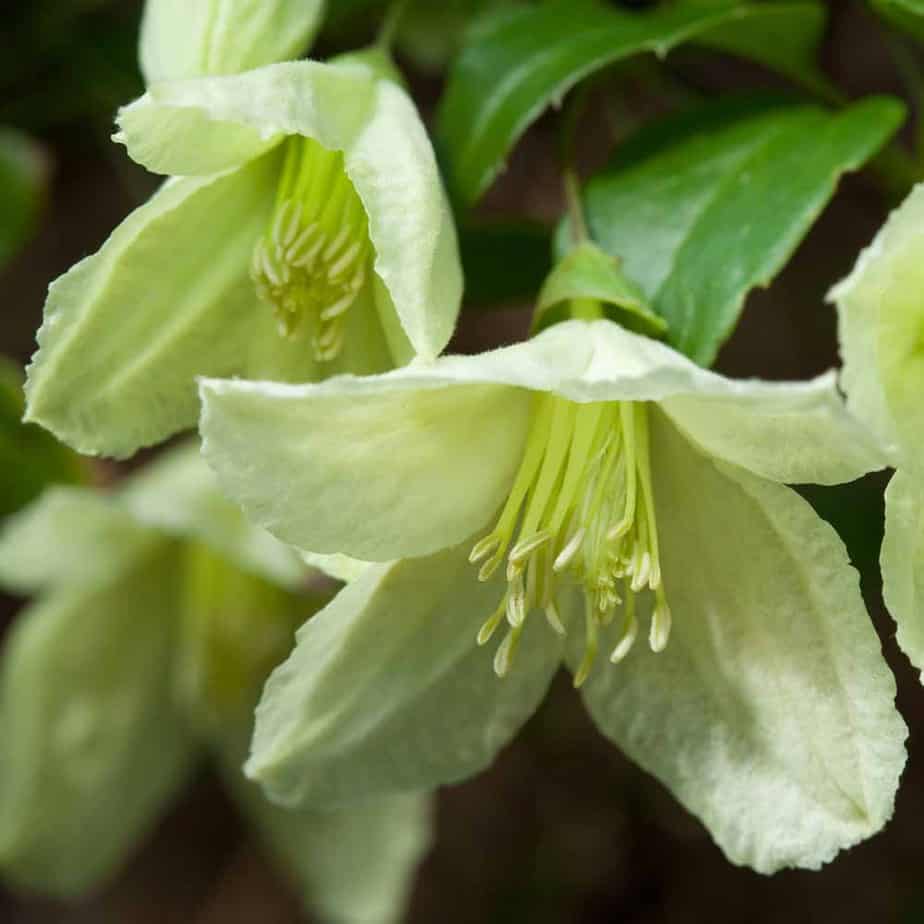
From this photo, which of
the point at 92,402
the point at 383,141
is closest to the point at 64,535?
the point at 92,402

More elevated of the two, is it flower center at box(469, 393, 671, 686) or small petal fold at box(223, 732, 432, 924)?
flower center at box(469, 393, 671, 686)

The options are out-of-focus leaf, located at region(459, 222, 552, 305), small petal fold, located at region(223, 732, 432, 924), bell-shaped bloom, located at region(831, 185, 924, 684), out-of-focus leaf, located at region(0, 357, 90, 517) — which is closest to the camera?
bell-shaped bloom, located at region(831, 185, 924, 684)

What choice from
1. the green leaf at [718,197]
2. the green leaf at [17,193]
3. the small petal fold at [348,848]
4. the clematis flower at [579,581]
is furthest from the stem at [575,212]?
the small petal fold at [348,848]

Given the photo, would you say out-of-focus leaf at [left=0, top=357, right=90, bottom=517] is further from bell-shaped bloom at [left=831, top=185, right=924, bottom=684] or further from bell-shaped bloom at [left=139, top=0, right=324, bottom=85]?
bell-shaped bloom at [left=831, top=185, right=924, bottom=684]

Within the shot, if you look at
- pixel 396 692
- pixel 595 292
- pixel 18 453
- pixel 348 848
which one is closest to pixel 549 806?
pixel 348 848

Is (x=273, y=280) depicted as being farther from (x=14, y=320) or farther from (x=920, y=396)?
(x=14, y=320)

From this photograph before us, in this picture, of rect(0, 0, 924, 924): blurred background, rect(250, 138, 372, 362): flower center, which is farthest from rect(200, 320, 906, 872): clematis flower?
rect(0, 0, 924, 924): blurred background

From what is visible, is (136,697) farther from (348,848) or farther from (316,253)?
(316,253)
